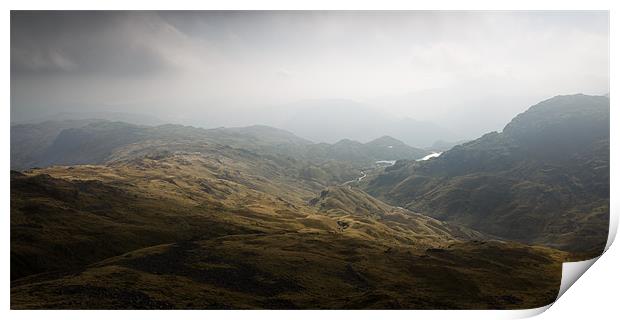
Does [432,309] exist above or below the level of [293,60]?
below

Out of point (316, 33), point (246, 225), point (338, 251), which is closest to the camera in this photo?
point (316, 33)

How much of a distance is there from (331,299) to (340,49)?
246ft

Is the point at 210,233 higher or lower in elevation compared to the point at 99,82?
lower

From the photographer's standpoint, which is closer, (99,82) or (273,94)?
(99,82)

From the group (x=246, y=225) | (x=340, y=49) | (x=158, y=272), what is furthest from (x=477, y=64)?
(x=158, y=272)

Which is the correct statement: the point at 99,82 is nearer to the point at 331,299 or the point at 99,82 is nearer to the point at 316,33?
the point at 316,33

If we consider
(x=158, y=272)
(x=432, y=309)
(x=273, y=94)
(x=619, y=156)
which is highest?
(x=273, y=94)

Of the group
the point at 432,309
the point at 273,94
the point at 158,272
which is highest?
the point at 273,94

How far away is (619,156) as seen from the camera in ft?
304

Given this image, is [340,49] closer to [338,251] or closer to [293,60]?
[293,60]

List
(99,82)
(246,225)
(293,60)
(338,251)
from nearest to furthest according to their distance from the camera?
(338,251) < (293,60) < (99,82) < (246,225)

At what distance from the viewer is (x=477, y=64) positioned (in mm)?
162250

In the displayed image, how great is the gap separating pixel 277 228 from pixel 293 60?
62807 millimetres

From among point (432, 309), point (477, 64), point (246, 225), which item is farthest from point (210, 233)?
point (477, 64)
